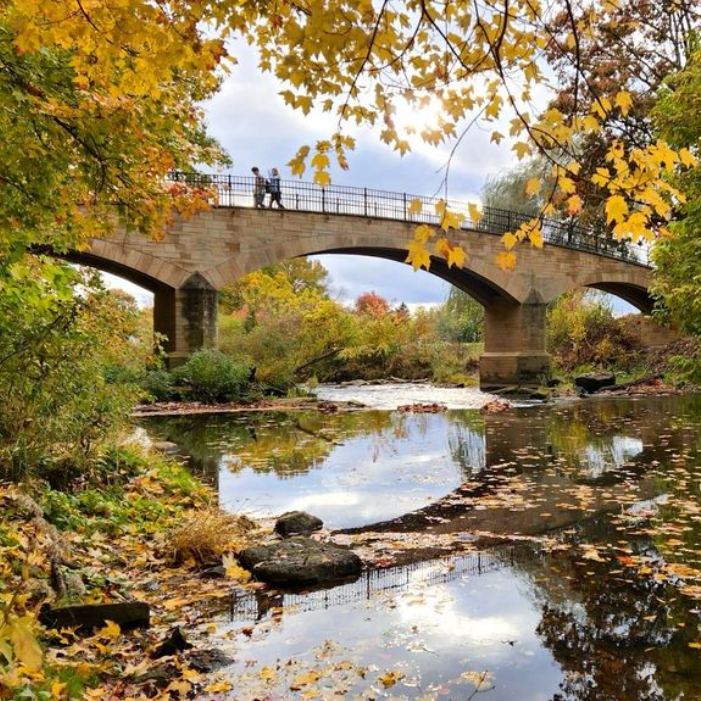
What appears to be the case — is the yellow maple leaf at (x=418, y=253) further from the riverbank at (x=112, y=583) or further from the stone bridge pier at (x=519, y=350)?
the stone bridge pier at (x=519, y=350)

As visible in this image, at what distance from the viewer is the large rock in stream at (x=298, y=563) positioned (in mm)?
4527

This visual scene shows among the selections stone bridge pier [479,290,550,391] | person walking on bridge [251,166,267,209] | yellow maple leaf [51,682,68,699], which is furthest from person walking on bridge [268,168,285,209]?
yellow maple leaf [51,682,68,699]

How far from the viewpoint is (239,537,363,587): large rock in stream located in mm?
4527

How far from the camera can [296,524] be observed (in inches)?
227

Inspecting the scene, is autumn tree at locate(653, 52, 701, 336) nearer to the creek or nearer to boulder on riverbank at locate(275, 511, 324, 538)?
the creek

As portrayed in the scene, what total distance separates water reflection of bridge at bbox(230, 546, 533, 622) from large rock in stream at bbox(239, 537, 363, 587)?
147mm

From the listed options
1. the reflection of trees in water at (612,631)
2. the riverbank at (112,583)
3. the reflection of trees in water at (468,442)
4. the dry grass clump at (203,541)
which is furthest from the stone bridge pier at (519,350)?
the reflection of trees in water at (612,631)

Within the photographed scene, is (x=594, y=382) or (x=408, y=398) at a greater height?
(x=594, y=382)

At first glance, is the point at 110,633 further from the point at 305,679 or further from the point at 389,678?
the point at 389,678

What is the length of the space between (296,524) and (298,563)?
115 centimetres

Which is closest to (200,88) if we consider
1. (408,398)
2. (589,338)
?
(408,398)

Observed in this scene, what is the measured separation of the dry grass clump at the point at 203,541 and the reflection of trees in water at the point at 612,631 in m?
2.26

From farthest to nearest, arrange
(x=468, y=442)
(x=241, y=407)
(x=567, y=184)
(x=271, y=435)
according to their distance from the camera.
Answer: (x=241, y=407) → (x=271, y=435) → (x=468, y=442) → (x=567, y=184)

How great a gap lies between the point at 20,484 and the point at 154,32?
11.2ft
